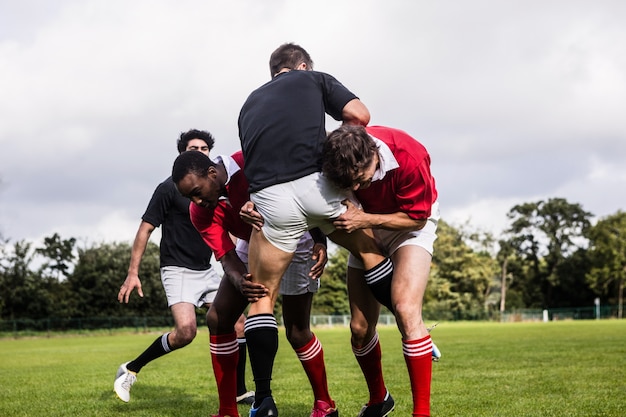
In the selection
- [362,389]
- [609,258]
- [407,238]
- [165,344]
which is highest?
[609,258]

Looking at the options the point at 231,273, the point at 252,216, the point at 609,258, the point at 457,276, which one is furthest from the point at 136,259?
the point at 609,258

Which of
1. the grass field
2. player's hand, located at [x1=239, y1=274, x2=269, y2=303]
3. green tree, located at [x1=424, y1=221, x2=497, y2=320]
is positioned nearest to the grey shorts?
player's hand, located at [x1=239, y1=274, x2=269, y2=303]

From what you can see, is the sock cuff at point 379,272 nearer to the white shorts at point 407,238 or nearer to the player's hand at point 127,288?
the white shorts at point 407,238

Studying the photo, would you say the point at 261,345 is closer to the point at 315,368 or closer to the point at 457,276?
the point at 315,368

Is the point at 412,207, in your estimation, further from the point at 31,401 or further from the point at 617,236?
the point at 617,236

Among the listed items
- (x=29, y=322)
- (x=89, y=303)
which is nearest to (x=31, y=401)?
(x=29, y=322)

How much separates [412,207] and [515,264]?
334 ft

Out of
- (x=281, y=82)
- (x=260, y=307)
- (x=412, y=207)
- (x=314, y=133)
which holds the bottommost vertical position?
(x=260, y=307)

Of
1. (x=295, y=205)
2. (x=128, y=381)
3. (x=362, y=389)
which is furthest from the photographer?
(x=362, y=389)

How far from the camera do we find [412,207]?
15.9 ft

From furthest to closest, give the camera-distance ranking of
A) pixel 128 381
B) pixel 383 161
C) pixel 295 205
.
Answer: pixel 128 381, pixel 383 161, pixel 295 205

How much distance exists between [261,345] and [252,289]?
40 cm

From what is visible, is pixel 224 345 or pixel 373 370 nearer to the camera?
pixel 373 370

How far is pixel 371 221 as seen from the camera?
4.78 meters
